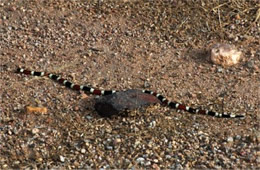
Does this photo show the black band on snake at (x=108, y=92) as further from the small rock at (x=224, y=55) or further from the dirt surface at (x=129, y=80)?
the small rock at (x=224, y=55)

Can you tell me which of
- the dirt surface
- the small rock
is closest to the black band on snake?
the dirt surface

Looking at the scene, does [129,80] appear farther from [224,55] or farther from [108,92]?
[224,55]

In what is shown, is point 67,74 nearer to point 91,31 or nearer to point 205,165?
point 91,31

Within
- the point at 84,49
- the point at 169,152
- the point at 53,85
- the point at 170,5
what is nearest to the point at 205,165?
the point at 169,152

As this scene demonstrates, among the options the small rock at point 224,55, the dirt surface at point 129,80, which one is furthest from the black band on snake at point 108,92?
the small rock at point 224,55

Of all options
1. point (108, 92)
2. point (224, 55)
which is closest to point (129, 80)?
point (108, 92)

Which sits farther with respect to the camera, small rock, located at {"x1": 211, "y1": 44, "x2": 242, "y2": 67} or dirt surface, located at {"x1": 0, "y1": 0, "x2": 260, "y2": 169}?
small rock, located at {"x1": 211, "y1": 44, "x2": 242, "y2": 67}

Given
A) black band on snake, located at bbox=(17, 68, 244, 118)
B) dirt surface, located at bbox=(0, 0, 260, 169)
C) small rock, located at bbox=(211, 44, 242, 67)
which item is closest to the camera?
dirt surface, located at bbox=(0, 0, 260, 169)

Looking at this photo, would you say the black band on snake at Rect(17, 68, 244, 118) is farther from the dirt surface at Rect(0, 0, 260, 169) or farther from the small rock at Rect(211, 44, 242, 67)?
the small rock at Rect(211, 44, 242, 67)
